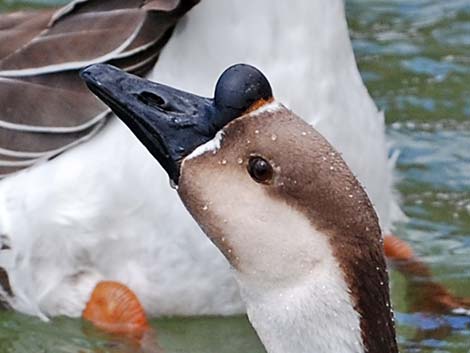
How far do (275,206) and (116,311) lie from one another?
1975 millimetres

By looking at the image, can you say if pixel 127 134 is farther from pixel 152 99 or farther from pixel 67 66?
pixel 152 99

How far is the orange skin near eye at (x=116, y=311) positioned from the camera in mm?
5848

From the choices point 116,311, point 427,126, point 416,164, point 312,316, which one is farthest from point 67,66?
point 427,126

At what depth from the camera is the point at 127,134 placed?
Result: 560 cm

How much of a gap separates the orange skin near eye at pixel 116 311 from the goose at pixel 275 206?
5.33 ft

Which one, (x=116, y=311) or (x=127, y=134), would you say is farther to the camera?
(x=116, y=311)

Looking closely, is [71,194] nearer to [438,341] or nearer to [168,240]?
[168,240]

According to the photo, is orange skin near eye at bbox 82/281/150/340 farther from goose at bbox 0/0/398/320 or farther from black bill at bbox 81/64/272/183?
black bill at bbox 81/64/272/183

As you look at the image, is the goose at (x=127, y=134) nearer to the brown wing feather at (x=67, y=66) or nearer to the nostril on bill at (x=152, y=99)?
the brown wing feather at (x=67, y=66)

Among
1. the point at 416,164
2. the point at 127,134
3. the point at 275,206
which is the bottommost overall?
the point at 416,164

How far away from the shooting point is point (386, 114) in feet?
25.3

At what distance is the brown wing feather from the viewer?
18.3 feet

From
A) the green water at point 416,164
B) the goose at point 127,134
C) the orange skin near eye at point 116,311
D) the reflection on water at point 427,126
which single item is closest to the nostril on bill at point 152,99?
the goose at point 127,134

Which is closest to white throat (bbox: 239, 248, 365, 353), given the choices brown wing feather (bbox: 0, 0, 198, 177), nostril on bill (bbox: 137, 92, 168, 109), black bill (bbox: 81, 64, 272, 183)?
black bill (bbox: 81, 64, 272, 183)
